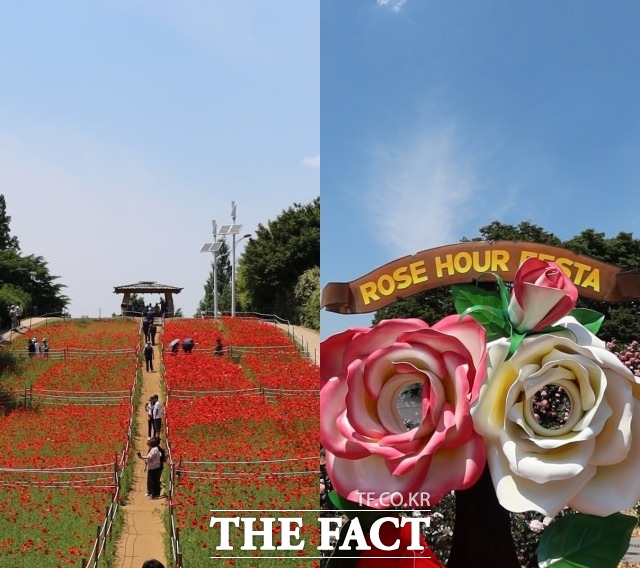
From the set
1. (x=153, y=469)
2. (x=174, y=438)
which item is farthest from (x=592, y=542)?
(x=174, y=438)

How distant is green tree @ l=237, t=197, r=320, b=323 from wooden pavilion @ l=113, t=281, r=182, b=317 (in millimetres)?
3842

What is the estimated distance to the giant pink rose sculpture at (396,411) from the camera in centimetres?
565

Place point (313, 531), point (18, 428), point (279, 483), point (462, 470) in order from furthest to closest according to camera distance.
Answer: point (18, 428), point (279, 483), point (313, 531), point (462, 470)

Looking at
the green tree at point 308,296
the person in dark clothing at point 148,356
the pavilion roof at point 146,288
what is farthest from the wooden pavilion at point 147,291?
the person in dark clothing at point 148,356

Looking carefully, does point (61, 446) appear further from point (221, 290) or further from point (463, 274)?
point (221, 290)

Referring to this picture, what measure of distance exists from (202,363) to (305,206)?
645 inches

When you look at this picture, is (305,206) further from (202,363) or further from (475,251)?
(475,251)

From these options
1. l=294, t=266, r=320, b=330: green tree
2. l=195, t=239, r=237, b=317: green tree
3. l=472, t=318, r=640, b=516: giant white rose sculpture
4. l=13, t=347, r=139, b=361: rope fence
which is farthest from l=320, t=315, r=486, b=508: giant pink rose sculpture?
l=195, t=239, r=237, b=317: green tree

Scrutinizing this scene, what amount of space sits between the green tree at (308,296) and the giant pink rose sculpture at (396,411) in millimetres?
24490

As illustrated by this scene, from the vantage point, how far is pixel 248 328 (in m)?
30.1

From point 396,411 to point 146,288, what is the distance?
2999cm

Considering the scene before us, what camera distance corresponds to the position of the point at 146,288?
3472 centimetres

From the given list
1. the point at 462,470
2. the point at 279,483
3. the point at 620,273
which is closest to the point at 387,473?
the point at 462,470

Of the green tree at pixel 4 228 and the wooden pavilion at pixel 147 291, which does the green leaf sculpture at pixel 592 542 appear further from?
the green tree at pixel 4 228
